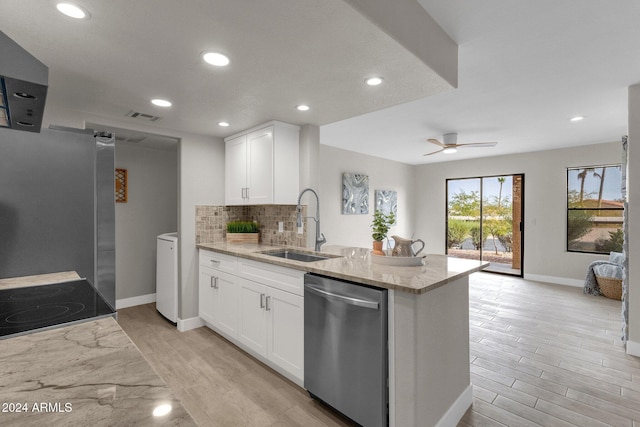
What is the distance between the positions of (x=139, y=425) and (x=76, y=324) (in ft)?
2.17

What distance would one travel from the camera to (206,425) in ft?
6.18

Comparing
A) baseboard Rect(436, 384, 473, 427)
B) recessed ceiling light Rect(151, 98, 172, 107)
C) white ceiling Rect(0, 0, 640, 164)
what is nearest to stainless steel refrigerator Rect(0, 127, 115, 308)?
white ceiling Rect(0, 0, 640, 164)

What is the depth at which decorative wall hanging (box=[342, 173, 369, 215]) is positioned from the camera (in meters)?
5.64

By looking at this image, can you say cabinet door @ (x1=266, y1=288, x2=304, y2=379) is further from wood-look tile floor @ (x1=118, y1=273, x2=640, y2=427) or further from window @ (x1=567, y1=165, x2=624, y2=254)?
window @ (x1=567, y1=165, x2=624, y2=254)

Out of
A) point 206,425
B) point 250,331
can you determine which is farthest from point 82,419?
point 250,331

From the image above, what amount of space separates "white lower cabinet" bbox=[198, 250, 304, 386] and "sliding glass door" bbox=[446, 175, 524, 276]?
553 cm

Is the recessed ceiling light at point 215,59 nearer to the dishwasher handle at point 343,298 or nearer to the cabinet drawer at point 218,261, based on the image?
the dishwasher handle at point 343,298

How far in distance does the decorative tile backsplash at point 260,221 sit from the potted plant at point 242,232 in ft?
0.46

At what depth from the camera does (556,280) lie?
5457mm

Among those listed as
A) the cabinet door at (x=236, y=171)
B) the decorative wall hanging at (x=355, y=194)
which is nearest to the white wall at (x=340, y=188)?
the decorative wall hanging at (x=355, y=194)

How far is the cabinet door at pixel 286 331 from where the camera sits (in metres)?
2.17

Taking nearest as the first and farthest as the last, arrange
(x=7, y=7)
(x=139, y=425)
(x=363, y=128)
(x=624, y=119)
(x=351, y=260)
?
(x=139, y=425) < (x=7, y=7) < (x=351, y=260) < (x=624, y=119) < (x=363, y=128)

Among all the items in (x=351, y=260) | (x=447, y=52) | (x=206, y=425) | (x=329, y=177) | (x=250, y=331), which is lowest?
(x=206, y=425)

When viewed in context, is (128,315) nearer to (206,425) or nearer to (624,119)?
(206,425)
